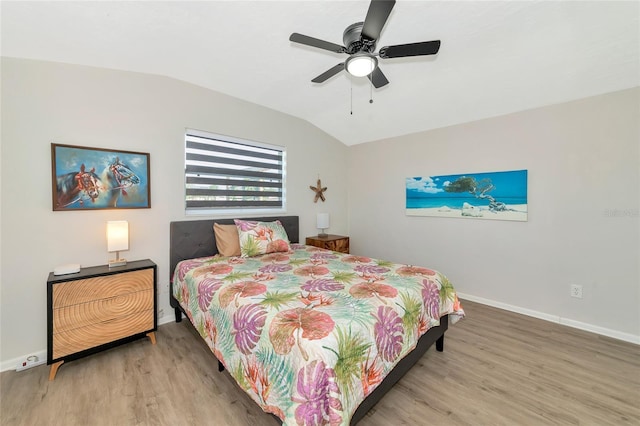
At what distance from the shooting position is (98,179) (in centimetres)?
244

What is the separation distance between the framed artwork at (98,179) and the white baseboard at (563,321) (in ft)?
14.0

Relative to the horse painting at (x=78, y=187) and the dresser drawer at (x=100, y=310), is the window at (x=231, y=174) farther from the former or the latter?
the dresser drawer at (x=100, y=310)

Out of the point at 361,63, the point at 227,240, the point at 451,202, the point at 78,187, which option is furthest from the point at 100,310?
the point at 451,202

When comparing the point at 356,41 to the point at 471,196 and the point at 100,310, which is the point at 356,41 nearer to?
the point at 471,196

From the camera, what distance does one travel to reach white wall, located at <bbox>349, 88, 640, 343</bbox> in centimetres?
252

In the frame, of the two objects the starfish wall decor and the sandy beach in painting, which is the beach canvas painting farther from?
the starfish wall decor

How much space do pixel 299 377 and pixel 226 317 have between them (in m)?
0.74

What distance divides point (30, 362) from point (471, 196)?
486 centimetres

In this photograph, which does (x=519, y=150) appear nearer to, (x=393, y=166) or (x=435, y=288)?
(x=393, y=166)

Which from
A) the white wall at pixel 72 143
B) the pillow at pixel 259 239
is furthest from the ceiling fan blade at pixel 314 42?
the pillow at pixel 259 239

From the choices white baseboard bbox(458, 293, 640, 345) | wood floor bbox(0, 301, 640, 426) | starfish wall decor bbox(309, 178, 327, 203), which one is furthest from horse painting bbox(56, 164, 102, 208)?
white baseboard bbox(458, 293, 640, 345)

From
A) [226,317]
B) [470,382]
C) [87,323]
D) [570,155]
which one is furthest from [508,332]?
[87,323]

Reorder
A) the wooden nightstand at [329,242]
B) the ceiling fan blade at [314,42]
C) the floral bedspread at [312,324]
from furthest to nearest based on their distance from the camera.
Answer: the wooden nightstand at [329,242], the ceiling fan blade at [314,42], the floral bedspread at [312,324]

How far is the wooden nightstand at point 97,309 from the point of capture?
1970 millimetres
